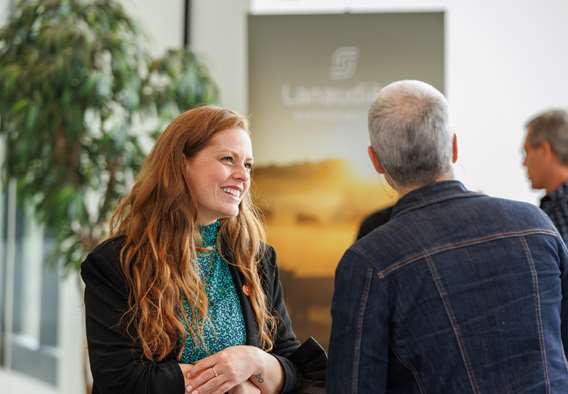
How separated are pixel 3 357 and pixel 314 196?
287 centimetres

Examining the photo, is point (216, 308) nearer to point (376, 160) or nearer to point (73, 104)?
point (376, 160)

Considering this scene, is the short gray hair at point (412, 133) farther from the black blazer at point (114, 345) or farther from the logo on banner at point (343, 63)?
the logo on banner at point (343, 63)

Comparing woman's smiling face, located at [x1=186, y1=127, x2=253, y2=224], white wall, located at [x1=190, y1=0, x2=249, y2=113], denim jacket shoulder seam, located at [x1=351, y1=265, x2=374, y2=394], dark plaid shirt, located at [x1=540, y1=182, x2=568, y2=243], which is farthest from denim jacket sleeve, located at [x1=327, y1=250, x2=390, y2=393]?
white wall, located at [x1=190, y1=0, x2=249, y2=113]

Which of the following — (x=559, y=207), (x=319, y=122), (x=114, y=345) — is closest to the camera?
(x=114, y=345)

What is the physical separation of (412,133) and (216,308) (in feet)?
2.59

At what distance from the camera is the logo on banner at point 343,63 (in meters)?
5.67

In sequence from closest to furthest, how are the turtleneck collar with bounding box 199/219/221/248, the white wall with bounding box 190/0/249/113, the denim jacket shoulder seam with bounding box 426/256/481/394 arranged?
the denim jacket shoulder seam with bounding box 426/256/481/394, the turtleneck collar with bounding box 199/219/221/248, the white wall with bounding box 190/0/249/113

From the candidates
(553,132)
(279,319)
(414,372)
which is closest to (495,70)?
(553,132)

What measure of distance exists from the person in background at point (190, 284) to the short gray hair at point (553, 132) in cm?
143

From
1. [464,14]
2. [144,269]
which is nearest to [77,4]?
[464,14]

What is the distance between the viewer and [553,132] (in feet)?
11.3

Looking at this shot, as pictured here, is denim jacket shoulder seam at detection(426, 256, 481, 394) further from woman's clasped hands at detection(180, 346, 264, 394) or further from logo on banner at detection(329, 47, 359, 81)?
logo on banner at detection(329, 47, 359, 81)

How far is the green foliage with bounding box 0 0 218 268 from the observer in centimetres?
468

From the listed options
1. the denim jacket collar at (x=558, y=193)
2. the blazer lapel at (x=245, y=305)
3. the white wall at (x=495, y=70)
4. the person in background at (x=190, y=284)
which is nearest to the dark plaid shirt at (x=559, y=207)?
the denim jacket collar at (x=558, y=193)
